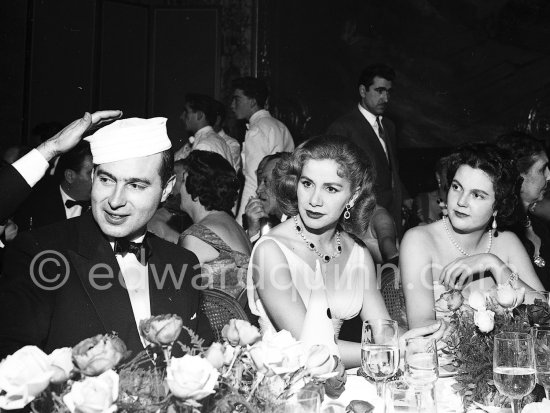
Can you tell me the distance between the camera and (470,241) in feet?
10.9

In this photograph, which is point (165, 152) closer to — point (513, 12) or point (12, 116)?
point (12, 116)

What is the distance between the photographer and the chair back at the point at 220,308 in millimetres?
2672

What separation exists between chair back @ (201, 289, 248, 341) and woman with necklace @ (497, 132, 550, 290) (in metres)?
1.78

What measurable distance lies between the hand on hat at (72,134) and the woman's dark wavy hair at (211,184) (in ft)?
5.28

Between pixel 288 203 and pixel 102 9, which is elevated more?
pixel 102 9

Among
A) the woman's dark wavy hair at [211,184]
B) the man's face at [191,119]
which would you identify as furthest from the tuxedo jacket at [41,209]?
the man's face at [191,119]

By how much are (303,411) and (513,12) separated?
8172mm

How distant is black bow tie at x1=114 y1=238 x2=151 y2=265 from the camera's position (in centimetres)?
221

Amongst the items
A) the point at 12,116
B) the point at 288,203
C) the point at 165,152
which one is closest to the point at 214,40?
the point at 12,116

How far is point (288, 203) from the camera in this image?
3.06 m

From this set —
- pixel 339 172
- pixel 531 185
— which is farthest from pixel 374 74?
pixel 339 172

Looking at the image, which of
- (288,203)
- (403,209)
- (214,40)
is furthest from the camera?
(214,40)

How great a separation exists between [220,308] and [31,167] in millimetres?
866

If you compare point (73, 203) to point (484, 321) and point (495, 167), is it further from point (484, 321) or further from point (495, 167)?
point (484, 321)
